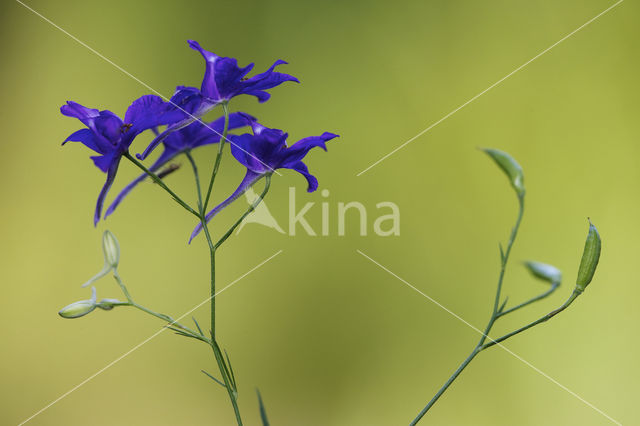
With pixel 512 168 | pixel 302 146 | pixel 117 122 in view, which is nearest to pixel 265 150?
pixel 302 146

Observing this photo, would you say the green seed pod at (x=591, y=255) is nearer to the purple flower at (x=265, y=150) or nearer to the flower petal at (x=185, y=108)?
the purple flower at (x=265, y=150)

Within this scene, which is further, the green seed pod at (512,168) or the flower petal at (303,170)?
Answer: the flower petal at (303,170)

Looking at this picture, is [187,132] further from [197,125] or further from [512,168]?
[512,168]

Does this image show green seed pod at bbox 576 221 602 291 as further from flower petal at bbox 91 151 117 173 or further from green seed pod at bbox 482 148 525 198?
flower petal at bbox 91 151 117 173

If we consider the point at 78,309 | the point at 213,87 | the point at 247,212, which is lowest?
the point at 78,309

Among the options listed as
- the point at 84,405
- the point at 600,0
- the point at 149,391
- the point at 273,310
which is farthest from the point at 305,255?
the point at 600,0

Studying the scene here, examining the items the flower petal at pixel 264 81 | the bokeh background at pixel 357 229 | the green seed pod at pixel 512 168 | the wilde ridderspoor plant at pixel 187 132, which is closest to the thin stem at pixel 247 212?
the wilde ridderspoor plant at pixel 187 132
